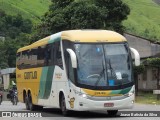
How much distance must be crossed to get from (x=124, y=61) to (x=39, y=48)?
19.3ft

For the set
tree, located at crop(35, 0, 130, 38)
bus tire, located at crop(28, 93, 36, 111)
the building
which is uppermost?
tree, located at crop(35, 0, 130, 38)

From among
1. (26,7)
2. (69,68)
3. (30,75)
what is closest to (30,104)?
(30,75)

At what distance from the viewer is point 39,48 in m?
23.1

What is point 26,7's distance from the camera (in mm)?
172250

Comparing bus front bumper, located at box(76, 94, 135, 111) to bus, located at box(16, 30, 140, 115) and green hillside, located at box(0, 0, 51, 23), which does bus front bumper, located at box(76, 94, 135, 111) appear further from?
green hillside, located at box(0, 0, 51, 23)

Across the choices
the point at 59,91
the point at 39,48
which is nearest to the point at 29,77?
the point at 39,48

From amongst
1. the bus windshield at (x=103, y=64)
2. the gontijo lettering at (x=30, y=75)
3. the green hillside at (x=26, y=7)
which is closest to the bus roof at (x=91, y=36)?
the bus windshield at (x=103, y=64)

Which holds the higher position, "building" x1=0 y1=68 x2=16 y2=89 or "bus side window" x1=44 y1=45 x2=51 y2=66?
"bus side window" x1=44 y1=45 x2=51 y2=66

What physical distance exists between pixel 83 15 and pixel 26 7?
13112cm

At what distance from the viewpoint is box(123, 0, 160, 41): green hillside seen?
147613 mm

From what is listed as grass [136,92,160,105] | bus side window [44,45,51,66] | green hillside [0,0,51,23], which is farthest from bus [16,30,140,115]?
green hillside [0,0,51,23]

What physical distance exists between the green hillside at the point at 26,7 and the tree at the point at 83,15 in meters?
105

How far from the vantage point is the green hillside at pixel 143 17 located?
147613 mm

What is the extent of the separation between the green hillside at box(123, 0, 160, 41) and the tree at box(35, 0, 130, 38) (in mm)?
93181
